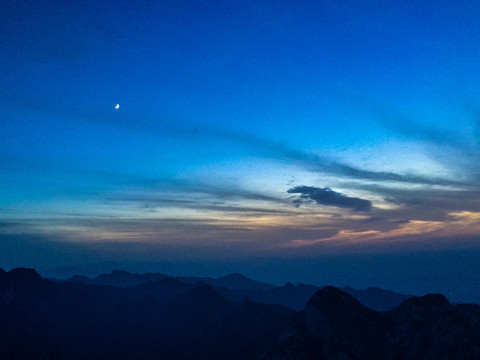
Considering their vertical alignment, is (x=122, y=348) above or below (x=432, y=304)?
below

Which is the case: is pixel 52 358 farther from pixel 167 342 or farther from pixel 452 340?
pixel 452 340

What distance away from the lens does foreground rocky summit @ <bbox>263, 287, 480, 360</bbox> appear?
309 ft

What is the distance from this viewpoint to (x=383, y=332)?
104 m

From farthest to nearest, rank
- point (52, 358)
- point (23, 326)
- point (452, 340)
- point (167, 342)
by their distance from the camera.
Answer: point (167, 342), point (23, 326), point (52, 358), point (452, 340)

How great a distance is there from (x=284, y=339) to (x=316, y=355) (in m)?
12.4

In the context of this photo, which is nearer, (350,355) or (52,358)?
(350,355)

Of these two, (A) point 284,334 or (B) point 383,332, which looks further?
(A) point 284,334

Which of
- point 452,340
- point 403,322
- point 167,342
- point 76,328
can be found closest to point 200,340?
point 167,342

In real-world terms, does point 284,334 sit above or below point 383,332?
below

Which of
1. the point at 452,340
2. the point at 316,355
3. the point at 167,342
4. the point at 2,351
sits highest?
the point at 452,340

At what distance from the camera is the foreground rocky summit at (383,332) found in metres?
94.2

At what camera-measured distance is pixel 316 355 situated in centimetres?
10325

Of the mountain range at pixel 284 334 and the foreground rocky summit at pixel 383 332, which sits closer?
the foreground rocky summit at pixel 383 332

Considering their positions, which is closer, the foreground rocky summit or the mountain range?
the foreground rocky summit
